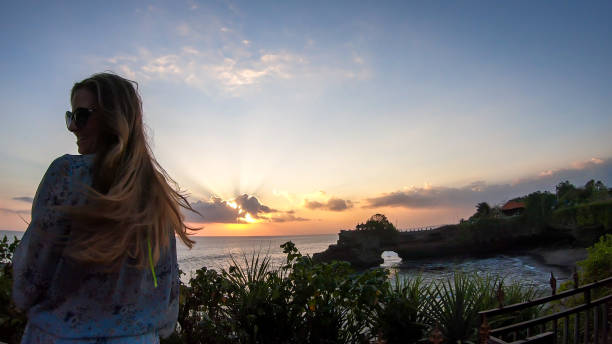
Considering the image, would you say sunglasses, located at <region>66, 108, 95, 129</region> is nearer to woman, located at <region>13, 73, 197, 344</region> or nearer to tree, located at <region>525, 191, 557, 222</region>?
woman, located at <region>13, 73, 197, 344</region>

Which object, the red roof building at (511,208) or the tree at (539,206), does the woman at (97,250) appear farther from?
the red roof building at (511,208)

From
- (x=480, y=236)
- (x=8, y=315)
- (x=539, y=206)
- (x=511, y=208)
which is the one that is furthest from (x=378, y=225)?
(x=8, y=315)

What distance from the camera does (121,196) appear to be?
1112mm

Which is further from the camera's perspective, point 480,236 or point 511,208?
point 511,208

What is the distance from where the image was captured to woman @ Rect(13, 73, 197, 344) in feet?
3.51

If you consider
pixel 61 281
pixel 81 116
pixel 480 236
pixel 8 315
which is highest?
pixel 81 116

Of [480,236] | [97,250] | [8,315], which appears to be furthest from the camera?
[480,236]

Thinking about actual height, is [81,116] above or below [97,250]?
above

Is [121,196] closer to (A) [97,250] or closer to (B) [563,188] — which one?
(A) [97,250]

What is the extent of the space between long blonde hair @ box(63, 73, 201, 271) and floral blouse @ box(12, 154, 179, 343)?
0.05 m

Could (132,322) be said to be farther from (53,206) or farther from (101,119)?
(101,119)

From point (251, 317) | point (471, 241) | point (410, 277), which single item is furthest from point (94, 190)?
point (471, 241)

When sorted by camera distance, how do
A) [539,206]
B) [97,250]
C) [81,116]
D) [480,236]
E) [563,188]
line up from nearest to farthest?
1. [97,250]
2. [81,116]
3. [539,206]
4. [480,236]
5. [563,188]

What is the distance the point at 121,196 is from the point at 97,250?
0.57 ft
